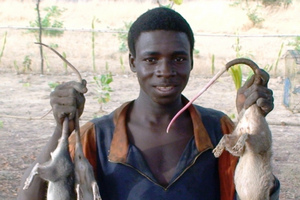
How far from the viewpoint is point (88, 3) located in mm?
27172

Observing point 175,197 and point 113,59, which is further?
point 113,59

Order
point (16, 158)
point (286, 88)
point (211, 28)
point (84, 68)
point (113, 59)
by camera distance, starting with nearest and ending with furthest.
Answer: point (16, 158)
point (286, 88)
point (84, 68)
point (113, 59)
point (211, 28)

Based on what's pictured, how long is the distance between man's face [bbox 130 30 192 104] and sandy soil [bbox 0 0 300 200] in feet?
10.6

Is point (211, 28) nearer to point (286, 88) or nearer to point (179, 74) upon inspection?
point (286, 88)

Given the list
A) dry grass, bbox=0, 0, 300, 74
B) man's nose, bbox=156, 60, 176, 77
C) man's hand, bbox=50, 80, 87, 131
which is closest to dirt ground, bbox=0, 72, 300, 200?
dry grass, bbox=0, 0, 300, 74

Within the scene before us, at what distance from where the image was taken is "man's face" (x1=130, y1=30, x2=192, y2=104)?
6.31ft

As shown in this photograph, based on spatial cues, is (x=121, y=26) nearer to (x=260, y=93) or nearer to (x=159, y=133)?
(x=159, y=133)

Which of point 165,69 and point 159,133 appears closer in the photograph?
point 165,69

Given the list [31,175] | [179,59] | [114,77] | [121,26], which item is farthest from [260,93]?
[121,26]

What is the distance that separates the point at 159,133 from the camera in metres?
2.10

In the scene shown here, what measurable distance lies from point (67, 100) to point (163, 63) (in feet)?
1.35

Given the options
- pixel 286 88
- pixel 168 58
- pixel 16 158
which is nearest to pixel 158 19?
pixel 168 58

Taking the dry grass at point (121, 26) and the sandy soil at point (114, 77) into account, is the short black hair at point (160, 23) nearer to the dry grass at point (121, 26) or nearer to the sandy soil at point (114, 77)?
the sandy soil at point (114, 77)

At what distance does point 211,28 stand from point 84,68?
32.8 feet
